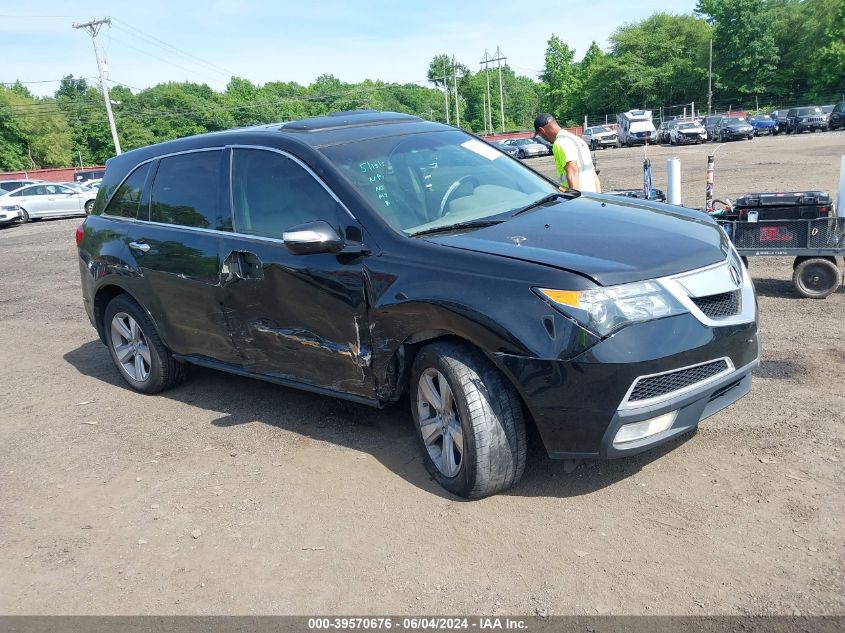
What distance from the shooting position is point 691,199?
1492 cm

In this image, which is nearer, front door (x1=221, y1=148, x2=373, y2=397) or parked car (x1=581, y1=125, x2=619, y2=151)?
front door (x1=221, y1=148, x2=373, y2=397)

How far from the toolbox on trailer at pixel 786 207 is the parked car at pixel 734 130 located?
120 ft

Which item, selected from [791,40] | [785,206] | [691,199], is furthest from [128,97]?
[785,206]

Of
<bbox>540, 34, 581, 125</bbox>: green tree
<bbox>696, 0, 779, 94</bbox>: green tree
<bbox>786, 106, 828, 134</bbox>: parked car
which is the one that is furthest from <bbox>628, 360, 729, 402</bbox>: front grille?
<bbox>540, 34, 581, 125</bbox>: green tree

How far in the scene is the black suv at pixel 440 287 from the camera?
10.8ft

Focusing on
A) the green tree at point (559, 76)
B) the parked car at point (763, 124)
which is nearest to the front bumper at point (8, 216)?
the parked car at point (763, 124)

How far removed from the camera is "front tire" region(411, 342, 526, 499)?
11.5ft

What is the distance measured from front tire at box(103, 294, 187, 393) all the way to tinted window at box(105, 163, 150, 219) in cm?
67

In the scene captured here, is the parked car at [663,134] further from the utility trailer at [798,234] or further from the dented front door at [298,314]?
the dented front door at [298,314]

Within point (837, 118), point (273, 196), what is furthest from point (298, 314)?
point (837, 118)

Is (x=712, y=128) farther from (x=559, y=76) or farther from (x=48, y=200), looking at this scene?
(x=559, y=76)

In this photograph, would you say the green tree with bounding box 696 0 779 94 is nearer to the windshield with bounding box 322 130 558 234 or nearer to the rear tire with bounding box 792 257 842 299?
the rear tire with bounding box 792 257 842 299

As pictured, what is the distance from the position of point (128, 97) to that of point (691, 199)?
98.1 meters

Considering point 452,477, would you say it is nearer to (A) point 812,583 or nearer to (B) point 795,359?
(A) point 812,583
